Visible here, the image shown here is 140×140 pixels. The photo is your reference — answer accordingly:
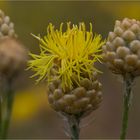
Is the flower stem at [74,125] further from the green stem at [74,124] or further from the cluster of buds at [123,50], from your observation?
the cluster of buds at [123,50]

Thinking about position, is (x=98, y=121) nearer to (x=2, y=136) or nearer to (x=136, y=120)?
(x=136, y=120)

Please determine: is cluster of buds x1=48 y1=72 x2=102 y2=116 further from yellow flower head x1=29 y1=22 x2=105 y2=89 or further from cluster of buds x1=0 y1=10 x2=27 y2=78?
cluster of buds x1=0 y1=10 x2=27 y2=78

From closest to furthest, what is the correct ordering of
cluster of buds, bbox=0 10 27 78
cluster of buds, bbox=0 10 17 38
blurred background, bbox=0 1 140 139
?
cluster of buds, bbox=0 10 27 78 → cluster of buds, bbox=0 10 17 38 → blurred background, bbox=0 1 140 139

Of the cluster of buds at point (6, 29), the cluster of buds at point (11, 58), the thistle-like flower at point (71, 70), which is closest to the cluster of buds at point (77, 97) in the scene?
the thistle-like flower at point (71, 70)

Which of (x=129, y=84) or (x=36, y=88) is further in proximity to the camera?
(x=36, y=88)

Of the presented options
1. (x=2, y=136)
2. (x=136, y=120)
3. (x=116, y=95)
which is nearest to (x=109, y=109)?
(x=116, y=95)

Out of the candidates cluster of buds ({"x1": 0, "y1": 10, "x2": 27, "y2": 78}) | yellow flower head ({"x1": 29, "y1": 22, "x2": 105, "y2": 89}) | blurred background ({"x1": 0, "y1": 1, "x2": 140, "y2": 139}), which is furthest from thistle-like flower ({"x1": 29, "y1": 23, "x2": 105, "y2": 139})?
blurred background ({"x1": 0, "y1": 1, "x2": 140, "y2": 139})

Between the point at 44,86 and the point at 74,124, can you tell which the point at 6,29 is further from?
the point at 44,86
